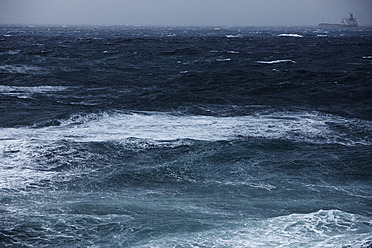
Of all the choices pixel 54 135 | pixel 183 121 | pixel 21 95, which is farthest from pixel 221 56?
pixel 54 135

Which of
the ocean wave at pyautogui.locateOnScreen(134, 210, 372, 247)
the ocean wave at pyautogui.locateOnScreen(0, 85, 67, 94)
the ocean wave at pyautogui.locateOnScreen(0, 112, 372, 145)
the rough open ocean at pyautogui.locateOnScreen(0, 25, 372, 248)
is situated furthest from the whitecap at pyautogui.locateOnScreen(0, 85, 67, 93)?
the ocean wave at pyautogui.locateOnScreen(134, 210, 372, 247)

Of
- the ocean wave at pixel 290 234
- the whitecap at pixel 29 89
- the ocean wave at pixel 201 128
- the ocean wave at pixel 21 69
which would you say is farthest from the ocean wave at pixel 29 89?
the ocean wave at pixel 290 234

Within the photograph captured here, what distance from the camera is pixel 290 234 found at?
1131 centimetres

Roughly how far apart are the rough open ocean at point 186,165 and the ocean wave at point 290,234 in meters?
0.05

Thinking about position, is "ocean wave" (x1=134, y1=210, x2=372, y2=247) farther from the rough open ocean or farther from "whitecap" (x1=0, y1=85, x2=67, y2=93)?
"whitecap" (x1=0, y1=85, x2=67, y2=93)

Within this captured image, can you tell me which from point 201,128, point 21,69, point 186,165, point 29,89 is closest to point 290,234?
point 186,165

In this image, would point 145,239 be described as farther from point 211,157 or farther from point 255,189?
point 211,157

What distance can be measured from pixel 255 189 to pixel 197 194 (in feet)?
6.03

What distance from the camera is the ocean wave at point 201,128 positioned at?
2020 cm

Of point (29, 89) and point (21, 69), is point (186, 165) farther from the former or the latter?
point (21, 69)

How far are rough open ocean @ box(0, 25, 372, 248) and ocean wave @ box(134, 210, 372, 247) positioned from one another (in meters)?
0.05

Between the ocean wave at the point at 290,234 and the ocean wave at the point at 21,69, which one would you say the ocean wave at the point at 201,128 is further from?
the ocean wave at the point at 21,69

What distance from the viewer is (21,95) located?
3094cm

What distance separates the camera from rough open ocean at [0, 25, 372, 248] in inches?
458
